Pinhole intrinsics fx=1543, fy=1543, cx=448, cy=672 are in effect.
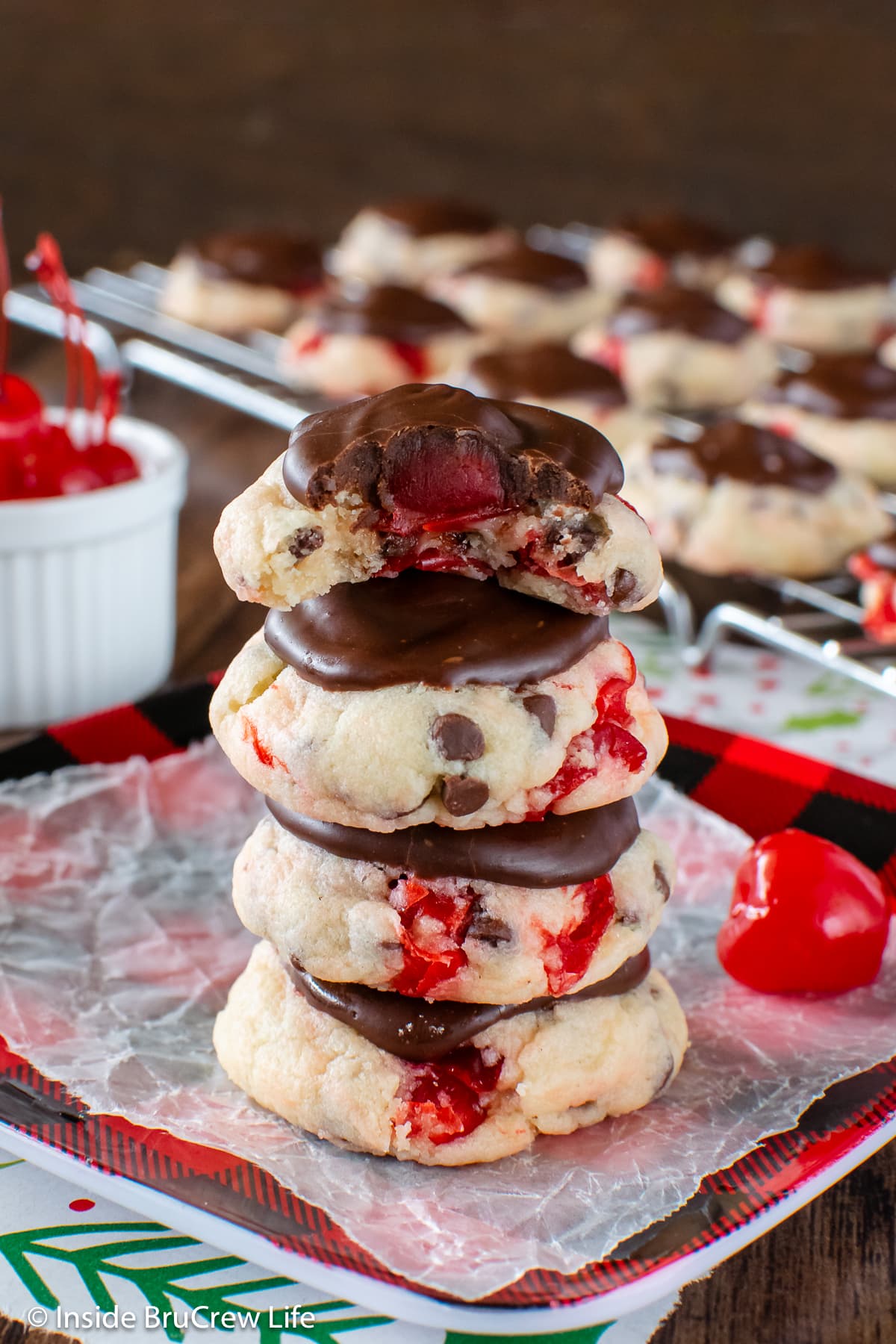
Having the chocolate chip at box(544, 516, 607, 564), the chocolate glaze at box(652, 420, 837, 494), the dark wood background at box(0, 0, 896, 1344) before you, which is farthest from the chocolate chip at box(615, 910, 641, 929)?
the dark wood background at box(0, 0, 896, 1344)

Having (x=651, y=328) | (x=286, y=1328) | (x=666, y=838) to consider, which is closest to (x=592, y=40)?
(x=651, y=328)

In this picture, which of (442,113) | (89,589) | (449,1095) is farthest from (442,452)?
(442,113)

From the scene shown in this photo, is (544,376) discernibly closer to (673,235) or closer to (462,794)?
(673,235)

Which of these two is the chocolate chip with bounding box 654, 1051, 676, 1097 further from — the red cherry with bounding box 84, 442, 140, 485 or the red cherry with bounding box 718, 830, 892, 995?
the red cherry with bounding box 84, 442, 140, 485

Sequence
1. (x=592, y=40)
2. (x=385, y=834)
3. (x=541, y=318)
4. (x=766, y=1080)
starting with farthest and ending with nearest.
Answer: (x=592, y=40)
(x=541, y=318)
(x=766, y=1080)
(x=385, y=834)

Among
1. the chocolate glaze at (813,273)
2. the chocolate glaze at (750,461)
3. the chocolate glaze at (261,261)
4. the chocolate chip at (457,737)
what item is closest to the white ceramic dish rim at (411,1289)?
the chocolate chip at (457,737)

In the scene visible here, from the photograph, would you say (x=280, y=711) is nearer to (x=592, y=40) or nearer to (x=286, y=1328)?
(x=286, y=1328)
